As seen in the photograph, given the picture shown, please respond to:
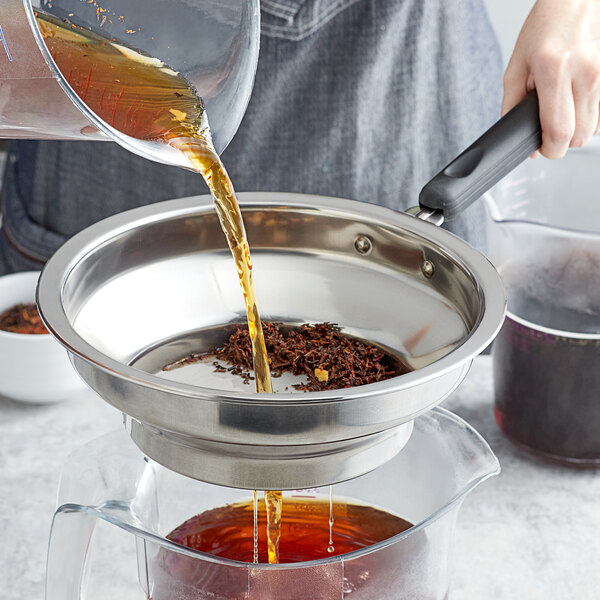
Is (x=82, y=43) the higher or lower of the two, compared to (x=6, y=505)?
higher

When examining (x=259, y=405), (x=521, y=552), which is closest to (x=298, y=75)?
(x=521, y=552)

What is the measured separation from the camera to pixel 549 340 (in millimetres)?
1110

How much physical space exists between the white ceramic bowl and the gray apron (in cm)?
53

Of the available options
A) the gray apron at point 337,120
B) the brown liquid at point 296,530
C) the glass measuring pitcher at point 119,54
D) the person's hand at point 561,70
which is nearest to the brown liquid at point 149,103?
the glass measuring pitcher at point 119,54

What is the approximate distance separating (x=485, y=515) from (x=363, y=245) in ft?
1.15

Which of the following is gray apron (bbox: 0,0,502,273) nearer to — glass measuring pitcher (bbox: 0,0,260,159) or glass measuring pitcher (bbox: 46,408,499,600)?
glass measuring pitcher (bbox: 0,0,260,159)

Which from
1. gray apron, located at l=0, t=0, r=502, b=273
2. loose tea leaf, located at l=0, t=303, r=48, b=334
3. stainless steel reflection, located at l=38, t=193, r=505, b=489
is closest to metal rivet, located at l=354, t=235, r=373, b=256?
stainless steel reflection, located at l=38, t=193, r=505, b=489

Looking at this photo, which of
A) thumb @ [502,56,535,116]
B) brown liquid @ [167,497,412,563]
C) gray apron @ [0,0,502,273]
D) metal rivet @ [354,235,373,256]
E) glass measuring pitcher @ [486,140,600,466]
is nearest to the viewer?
brown liquid @ [167,497,412,563]

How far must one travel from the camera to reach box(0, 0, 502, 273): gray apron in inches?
61.0

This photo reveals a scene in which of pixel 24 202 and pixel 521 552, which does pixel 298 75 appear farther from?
pixel 521 552

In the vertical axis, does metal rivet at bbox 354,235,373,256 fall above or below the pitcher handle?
above

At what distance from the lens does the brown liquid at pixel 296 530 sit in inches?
34.5

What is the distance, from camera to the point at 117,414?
4.03 ft

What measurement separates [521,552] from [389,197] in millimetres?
836
